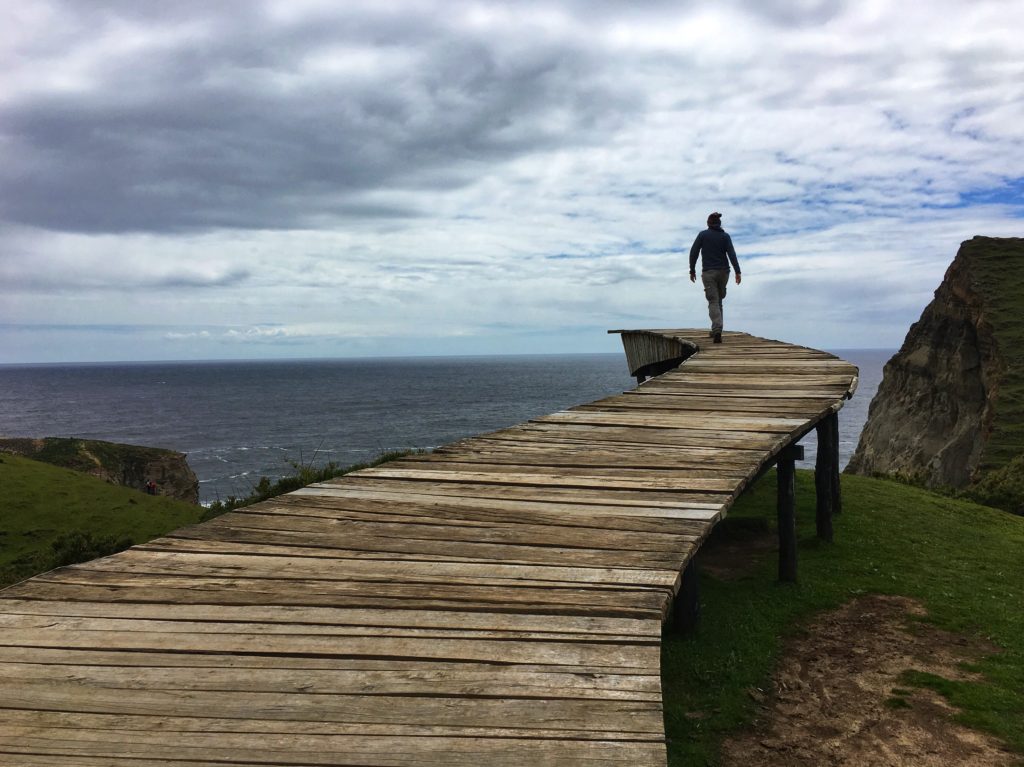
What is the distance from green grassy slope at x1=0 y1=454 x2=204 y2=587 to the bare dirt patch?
16228mm

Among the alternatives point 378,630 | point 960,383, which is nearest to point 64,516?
point 378,630

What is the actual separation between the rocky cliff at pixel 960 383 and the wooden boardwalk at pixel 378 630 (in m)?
30.0

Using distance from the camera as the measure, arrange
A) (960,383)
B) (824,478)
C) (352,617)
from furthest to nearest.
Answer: (960,383) < (824,478) < (352,617)

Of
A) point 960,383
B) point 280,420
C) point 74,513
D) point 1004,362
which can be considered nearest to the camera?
point 74,513

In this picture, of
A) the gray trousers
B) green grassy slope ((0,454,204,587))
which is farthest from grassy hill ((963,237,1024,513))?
green grassy slope ((0,454,204,587))

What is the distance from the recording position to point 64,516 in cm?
2081

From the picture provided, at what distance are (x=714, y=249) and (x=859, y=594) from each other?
7.07m

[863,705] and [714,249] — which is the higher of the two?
[714,249]

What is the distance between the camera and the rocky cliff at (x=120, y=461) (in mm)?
37062

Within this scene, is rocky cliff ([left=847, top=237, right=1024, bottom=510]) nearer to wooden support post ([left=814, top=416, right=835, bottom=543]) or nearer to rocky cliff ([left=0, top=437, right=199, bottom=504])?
wooden support post ([left=814, top=416, right=835, bottom=543])

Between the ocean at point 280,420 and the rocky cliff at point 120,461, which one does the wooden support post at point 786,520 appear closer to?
the ocean at point 280,420

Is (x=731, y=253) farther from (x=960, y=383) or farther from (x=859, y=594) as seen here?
(x=960, y=383)

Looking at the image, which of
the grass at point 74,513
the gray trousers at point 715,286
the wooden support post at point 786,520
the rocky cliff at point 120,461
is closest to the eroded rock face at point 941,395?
the gray trousers at point 715,286

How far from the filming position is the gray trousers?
13.6 m
